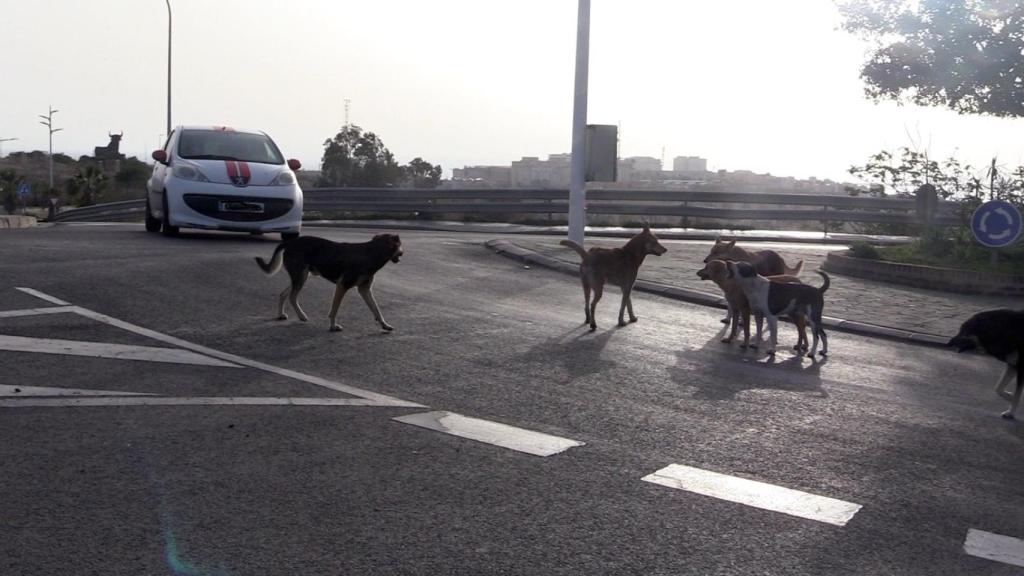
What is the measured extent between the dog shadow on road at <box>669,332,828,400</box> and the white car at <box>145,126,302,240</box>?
8.74 m

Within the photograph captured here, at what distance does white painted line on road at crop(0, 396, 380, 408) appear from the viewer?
6598 mm

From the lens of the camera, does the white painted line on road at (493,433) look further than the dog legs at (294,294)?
No

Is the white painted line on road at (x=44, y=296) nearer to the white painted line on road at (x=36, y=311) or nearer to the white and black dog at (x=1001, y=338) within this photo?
the white painted line on road at (x=36, y=311)

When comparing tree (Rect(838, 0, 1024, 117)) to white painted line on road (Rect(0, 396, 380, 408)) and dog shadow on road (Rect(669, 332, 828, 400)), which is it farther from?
white painted line on road (Rect(0, 396, 380, 408))

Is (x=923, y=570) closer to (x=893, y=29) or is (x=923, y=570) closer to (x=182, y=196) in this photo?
(x=182, y=196)

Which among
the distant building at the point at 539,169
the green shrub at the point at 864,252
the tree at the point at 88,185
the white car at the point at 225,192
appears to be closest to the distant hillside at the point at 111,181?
the tree at the point at 88,185

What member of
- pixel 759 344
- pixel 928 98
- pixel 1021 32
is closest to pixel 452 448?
pixel 759 344

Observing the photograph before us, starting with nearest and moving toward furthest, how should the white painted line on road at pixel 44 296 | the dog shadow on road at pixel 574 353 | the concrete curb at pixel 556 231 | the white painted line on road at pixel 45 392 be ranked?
the white painted line on road at pixel 45 392 → the dog shadow on road at pixel 574 353 → the white painted line on road at pixel 44 296 → the concrete curb at pixel 556 231

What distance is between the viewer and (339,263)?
9.88m

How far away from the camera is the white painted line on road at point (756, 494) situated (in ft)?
16.9

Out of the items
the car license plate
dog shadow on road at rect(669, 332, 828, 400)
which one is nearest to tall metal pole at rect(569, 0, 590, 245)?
the car license plate

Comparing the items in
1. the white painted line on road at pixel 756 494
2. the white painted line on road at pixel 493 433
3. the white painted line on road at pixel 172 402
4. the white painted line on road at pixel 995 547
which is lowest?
the white painted line on road at pixel 995 547

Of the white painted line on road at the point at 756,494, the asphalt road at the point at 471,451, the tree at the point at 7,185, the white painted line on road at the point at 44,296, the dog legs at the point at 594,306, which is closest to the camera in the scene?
the asphalt road at the point at 471,451

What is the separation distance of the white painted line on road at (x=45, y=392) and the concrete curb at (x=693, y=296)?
8159 mm
